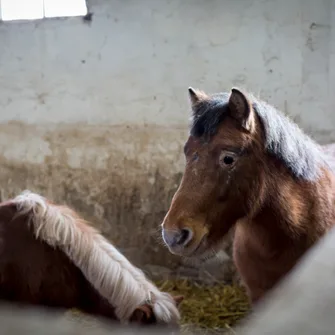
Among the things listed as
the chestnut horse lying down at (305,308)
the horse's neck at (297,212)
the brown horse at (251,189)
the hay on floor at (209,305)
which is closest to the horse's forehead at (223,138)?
the brown horse at (251,189)

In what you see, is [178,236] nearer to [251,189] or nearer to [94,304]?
[251,189]

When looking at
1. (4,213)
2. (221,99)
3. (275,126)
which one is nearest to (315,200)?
(275,126)

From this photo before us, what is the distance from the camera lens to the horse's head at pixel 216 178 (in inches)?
74.0

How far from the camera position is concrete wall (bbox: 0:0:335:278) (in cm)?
335

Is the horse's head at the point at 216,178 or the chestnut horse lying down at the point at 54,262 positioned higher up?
the horse's head at the point at 216,178

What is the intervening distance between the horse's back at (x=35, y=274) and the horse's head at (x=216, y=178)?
1.87ft

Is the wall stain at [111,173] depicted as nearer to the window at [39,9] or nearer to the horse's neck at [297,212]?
the window at [39,9]

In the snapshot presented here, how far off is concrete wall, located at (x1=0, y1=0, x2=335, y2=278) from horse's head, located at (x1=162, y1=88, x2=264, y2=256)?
4.83 feet

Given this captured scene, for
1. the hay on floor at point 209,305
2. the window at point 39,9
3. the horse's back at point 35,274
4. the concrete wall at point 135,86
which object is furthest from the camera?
the window at point 39,9

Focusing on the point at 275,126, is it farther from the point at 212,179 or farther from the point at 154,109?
the point at 154,109

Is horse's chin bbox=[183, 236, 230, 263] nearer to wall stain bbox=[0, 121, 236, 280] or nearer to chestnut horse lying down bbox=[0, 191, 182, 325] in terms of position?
chestnut horse lying down bbox=[0, 191, 182, 325]

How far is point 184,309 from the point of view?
10.5 ft

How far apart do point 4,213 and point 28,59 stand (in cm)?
184

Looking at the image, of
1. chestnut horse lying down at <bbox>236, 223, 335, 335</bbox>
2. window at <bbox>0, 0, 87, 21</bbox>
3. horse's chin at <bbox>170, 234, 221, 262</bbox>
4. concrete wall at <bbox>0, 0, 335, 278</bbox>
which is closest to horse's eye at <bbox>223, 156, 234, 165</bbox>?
horse's chin at <bbox>170, 234, 221, 262</bbox>
